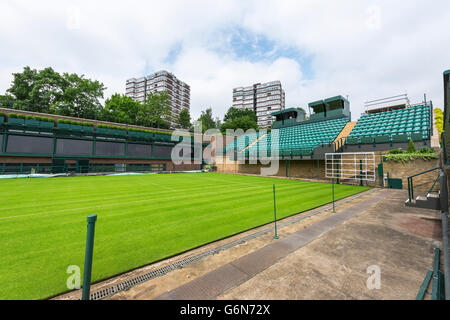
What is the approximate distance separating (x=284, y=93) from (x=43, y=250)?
304 ft

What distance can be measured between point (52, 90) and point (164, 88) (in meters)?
43.2

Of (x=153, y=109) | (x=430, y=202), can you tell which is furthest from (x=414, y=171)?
(x=153, y=109)

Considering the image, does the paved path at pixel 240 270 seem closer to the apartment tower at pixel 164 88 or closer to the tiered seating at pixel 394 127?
the tiered seating at pixel 394 127

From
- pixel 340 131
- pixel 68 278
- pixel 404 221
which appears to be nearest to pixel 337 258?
pixel 404 221

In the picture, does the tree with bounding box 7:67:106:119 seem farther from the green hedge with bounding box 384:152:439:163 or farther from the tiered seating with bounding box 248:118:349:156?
the green hedge with bounding box 384:152:439:163

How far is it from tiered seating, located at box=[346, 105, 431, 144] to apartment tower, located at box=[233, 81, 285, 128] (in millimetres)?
56214

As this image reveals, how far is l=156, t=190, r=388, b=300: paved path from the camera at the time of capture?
2.45 meters

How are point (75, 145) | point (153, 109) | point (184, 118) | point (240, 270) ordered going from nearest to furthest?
point (240, 270), point (75, 145), point (153, 109), point (184, 118)

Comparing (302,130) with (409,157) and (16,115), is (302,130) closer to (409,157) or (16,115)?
(409,157)

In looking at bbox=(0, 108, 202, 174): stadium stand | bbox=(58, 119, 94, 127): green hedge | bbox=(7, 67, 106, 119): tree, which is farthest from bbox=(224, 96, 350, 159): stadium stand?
bbox=(7, 67, 106, 119): tree

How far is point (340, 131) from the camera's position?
22.0 metres

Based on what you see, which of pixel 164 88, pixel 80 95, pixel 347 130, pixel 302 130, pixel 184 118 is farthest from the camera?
pixel 164 88

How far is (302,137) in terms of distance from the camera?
82.9 feet

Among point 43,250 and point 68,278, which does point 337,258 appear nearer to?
point 68,278
